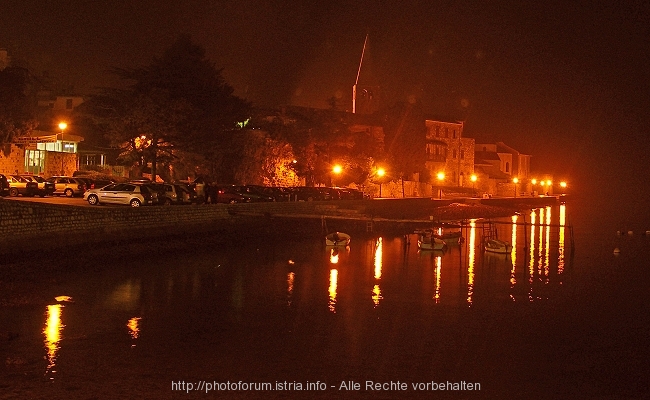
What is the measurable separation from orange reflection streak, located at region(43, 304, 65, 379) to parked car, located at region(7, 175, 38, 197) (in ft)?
80.6

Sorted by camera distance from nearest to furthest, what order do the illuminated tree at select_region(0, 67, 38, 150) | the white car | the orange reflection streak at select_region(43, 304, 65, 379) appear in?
the orange reflection streak at select_region(43, 304, 65, 379) < the white car < the illuminated tree at select_region(0, 67, 38, 150)

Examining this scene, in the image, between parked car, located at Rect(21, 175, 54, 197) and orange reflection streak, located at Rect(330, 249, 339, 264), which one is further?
parked car, located at Rect(21, 175, 54, 197)

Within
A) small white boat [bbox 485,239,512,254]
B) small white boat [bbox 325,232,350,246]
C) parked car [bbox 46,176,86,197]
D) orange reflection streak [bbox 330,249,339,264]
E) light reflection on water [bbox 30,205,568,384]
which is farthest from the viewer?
parked car [bbox 46,176,86,197]

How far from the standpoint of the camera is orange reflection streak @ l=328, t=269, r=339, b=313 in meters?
21.2

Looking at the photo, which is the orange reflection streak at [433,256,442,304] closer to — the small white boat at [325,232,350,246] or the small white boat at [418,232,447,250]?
the small white boat at [418,232,447,250]

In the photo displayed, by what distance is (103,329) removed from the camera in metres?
16.7

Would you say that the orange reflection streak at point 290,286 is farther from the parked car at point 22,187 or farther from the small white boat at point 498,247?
the parked car at point 22,187

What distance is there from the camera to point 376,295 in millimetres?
23797

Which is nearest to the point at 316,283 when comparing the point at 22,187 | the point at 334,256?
the point at 334,256

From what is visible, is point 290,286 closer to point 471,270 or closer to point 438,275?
point 438,275

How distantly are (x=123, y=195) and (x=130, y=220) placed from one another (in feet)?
14.2

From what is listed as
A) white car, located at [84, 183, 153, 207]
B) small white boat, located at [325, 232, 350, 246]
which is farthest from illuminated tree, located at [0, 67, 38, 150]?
small white boat, located at [325, 232, 350, 246]

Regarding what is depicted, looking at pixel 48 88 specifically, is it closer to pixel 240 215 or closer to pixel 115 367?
pixel 240 215

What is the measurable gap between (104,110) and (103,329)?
36685 mm
